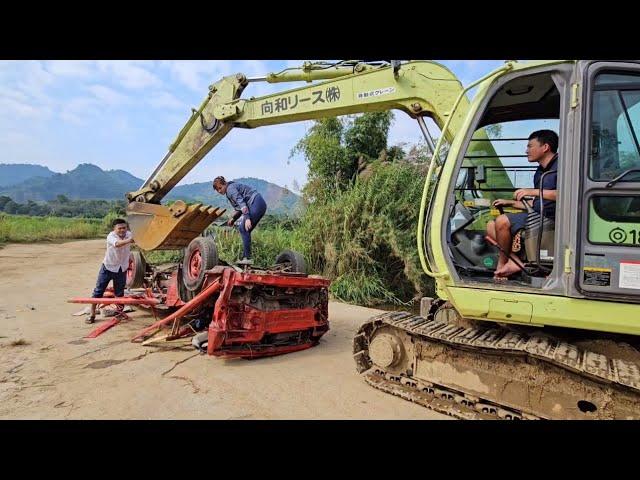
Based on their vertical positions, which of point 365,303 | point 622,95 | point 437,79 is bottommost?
point 365,303

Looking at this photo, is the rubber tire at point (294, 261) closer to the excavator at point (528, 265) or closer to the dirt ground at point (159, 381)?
the dirt ground at point (159, 381)

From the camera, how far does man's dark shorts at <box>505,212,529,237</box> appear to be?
3.21 m

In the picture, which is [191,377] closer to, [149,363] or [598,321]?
[149,363]

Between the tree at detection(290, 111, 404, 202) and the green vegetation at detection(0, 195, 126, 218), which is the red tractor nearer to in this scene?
the tree at detection(290, 111, 404, 202)

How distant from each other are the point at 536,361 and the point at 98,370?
153 inches

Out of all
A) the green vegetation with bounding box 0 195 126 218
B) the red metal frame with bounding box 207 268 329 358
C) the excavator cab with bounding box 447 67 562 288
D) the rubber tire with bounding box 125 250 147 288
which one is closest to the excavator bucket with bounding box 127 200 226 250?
the rubber tire with bounding box 125 250 147 288

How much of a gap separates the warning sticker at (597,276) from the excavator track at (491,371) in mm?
504

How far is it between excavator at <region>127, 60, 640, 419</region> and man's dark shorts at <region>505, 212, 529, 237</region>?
0.09 m

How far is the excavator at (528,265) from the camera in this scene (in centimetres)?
266

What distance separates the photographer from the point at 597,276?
266cm

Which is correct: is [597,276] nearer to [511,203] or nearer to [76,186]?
[511,203]

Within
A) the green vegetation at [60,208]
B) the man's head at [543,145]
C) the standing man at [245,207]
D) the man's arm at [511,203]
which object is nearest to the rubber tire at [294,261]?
the standing man at [245,207]

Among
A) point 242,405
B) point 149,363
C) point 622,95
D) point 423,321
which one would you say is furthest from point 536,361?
point 149,363

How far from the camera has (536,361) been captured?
2.87 m
